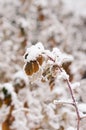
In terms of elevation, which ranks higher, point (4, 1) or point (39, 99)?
point (4, 1)

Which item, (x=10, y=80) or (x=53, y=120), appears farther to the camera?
(x=10, y=80)

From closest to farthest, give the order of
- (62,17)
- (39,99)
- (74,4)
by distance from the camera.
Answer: (39,99) < (62,17) < (74,4)

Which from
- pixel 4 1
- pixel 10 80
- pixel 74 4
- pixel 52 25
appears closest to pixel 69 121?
pixel 10 80

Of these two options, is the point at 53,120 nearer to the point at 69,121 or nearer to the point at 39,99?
the point at 69,121

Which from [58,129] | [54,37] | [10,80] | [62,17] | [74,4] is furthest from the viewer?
[74,4]

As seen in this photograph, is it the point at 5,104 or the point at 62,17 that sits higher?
the point at 62,17

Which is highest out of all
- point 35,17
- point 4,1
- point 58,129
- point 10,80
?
point 4,1

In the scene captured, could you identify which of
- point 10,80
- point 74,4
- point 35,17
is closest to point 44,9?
point 35,17

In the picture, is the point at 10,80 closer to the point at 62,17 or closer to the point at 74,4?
the point at 62,17

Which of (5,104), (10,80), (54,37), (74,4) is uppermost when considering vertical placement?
(74,4)
